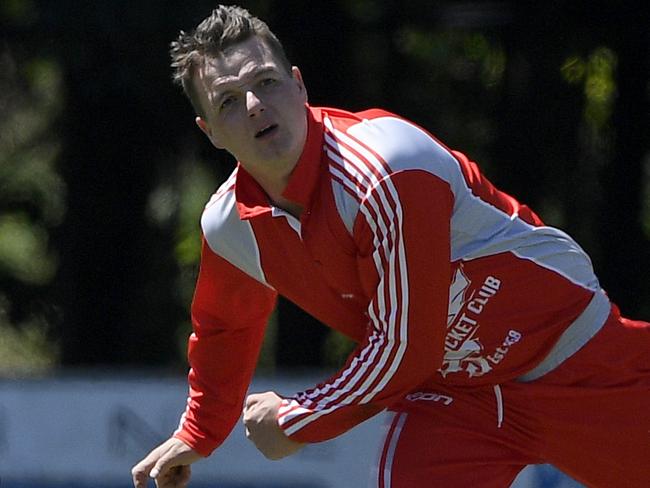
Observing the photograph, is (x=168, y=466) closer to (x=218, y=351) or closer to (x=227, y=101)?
(x=218, y=351)

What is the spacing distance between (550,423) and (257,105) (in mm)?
1014

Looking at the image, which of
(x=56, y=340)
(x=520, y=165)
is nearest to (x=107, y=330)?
(x=56, y=340)

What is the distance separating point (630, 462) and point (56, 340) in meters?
5.21

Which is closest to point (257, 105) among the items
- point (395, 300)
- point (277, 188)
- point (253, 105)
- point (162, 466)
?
point (253, 105)

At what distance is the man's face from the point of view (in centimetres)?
313

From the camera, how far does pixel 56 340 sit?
8.07 m

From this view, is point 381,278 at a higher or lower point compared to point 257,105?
lower

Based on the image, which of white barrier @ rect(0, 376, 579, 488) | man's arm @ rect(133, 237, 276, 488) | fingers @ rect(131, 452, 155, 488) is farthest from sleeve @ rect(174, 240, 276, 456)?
white barrier @ rect(0, 376, 579, 488)

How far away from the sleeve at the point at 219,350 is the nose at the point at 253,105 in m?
0.53

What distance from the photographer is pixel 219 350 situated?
11.7ft

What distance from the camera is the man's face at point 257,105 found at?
3.13 meters

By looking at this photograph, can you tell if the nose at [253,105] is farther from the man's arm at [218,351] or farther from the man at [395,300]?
the man's arm at [218,351]

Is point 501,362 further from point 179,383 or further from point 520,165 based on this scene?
point 520,165

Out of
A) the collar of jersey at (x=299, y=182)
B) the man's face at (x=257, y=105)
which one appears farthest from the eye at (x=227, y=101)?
the collar of jersey at (x=299, y=182)
